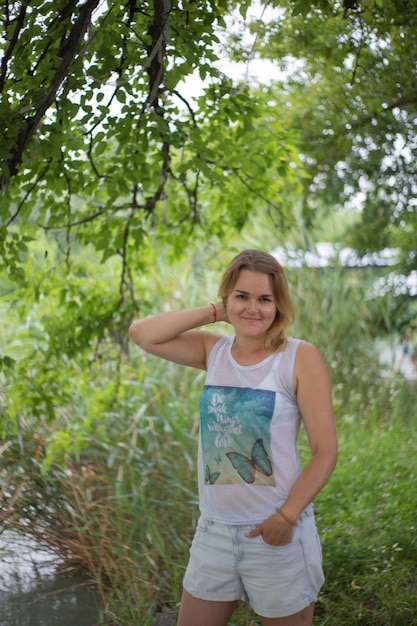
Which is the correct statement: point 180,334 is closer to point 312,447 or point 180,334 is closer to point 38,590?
point 312,447

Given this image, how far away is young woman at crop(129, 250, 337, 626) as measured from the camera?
75.4 inches

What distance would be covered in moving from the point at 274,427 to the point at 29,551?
225 centimetres

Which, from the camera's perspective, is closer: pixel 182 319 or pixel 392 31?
pixel 182 319

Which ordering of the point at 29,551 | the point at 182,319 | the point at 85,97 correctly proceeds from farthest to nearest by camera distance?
the point at 29,551, the point at 85,97, the point at 182,319

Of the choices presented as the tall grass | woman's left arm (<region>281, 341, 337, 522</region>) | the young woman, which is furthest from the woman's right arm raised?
the tall grass

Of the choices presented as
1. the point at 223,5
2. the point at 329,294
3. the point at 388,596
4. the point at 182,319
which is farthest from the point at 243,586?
the point at 329,294

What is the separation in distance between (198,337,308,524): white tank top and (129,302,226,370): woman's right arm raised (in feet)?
0.76

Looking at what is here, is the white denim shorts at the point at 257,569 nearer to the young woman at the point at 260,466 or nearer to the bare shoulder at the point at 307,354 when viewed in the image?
the young woman at the point at 260,466

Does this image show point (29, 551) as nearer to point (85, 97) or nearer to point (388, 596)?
point (388, 596)

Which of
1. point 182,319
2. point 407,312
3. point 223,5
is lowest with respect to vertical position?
point 182,319

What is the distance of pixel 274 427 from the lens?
1986 mm

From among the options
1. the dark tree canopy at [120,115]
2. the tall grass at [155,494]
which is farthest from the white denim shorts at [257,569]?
the dark tree canopy at [120,115]

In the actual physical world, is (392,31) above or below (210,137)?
above

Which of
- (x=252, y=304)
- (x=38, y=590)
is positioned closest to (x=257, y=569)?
(x=252, y=304)
